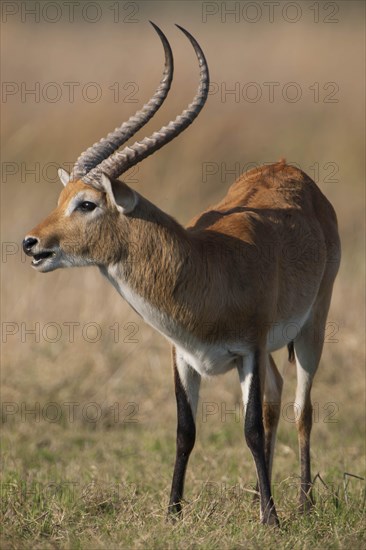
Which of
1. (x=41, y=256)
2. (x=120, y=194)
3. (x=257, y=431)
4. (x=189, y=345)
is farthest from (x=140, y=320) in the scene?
(x=120, y=194)

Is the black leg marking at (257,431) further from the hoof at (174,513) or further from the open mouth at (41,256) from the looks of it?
the open mouth at (41,256)

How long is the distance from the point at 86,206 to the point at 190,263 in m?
0.61

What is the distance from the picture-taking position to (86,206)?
5.48m

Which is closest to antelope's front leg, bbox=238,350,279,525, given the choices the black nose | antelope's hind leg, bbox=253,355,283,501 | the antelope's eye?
antelope's hind leg, bbox=253,355,283,501

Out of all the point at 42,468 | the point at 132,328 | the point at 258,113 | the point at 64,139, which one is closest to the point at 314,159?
the point at 258,113

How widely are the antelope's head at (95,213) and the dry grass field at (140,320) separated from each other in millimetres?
1306

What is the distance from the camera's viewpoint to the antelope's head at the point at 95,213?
5.45 meters

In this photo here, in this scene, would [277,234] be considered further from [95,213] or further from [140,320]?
[140,320]

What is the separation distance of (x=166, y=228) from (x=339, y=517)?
1.70 m

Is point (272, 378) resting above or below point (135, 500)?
above

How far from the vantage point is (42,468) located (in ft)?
24.8

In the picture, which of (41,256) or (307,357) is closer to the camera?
(41,256)

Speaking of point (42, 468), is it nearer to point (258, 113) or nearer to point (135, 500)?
point (135, 500)

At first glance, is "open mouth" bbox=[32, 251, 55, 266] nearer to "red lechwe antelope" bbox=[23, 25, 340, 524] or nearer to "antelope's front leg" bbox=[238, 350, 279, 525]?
"red lechwe antelope" bbox=[23, 25, 340, 524]
